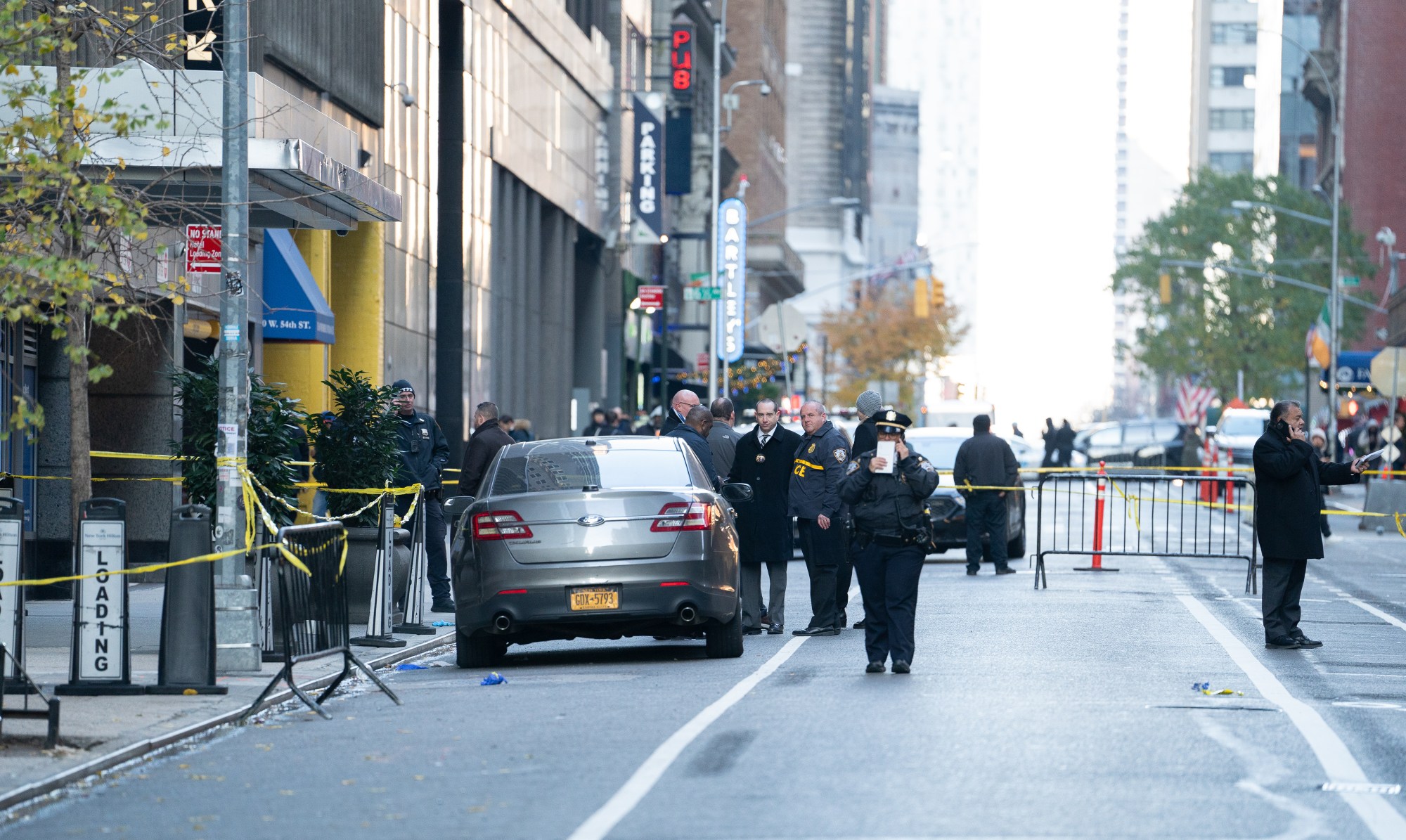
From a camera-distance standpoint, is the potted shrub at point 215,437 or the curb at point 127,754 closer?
the curb at point 127,754

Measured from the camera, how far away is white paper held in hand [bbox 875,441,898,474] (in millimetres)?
13984

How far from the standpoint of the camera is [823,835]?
26.3 ft

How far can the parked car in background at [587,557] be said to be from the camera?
1436cm

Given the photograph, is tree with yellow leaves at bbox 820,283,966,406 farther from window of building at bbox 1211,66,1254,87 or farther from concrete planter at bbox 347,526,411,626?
concrete planter at bbox 347,526,411,626

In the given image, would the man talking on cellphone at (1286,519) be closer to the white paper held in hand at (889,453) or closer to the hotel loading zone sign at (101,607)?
the white paper held in hand at (889,453)

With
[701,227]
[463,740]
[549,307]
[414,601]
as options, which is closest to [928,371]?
[701,227]

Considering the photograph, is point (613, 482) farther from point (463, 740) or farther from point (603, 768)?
point (603, 768)

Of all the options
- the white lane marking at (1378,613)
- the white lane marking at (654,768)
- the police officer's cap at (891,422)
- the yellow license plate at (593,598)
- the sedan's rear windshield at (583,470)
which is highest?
the police officer's cap at (891,422)

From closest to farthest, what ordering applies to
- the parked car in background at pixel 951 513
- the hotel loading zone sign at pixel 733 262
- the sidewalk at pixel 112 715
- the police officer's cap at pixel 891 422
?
the sidewalk at pixel 112 715
the police officer's cap at pixel 891 422
the parked car in background at pixel 951 513
the hotel loading zone sign at pixel 733 262

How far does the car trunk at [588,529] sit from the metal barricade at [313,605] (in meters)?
1.50

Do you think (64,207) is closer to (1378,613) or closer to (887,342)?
(1378,613)

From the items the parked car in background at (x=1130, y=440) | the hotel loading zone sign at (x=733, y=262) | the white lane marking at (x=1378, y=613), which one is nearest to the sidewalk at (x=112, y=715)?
the white lane marking at (x=1378, y=613)

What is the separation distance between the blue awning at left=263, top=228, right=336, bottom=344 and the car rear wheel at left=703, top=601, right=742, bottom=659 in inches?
506

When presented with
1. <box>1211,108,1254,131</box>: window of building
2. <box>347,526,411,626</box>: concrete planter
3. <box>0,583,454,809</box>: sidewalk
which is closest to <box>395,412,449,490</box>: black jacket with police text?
<box>347,526,411,626</box>: concrete planter
